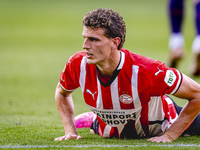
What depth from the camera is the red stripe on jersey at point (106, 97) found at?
3.48 m

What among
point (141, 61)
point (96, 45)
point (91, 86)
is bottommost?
point (91, 86)

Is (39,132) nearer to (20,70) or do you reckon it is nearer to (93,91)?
(93,91)

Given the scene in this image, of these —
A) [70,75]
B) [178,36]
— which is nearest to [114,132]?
[70,75]

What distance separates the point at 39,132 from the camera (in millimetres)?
4055

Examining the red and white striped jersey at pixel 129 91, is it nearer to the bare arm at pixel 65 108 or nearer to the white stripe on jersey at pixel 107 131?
the white stripe on jersey at pixel 107 131

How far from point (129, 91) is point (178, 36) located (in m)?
4.75

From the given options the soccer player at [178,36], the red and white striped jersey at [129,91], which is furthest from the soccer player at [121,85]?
the soccer player at [178,36]

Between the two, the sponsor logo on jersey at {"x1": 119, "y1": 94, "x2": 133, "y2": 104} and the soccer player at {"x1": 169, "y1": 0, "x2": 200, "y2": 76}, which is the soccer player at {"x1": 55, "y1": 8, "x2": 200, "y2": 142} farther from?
the soccer player at {"x1": 169, "y1": 0, "x2": 200, "y2": 76}

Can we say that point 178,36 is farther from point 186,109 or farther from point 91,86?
point 91,86

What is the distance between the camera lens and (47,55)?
12.7 metres

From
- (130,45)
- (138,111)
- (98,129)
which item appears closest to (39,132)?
(98,129)

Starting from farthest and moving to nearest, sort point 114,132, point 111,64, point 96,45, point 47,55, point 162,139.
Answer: point 47,55 → point 114,132 → point 162,139 → point 111,64 → point 96,45

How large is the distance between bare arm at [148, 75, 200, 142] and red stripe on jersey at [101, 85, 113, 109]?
1.73ft

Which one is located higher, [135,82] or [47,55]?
[135,82]
